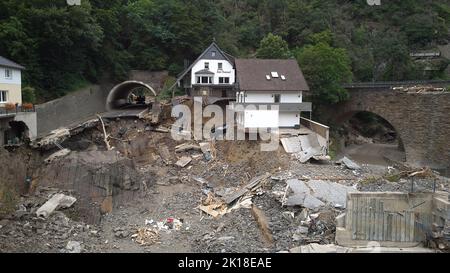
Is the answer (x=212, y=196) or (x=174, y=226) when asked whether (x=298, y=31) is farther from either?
(x=174, y=226)

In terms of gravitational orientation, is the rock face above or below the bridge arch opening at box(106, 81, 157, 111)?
below

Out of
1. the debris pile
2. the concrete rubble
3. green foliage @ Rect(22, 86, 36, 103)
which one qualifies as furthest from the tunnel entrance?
the debris pile

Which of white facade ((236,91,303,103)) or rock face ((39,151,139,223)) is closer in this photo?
rock face ((39,151,139,223))

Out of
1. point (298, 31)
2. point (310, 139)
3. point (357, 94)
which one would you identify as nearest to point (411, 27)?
point (298, 31)

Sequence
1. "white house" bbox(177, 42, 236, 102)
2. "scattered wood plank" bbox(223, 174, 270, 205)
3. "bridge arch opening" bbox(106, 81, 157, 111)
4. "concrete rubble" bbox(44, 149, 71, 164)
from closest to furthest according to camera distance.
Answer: "scattered wood plank" bbox(223, 174, 270, 205) < "concrete rubble" bbox(44, 149, 71, 164) < "white house" bbox(177, 42, 236, 102) < "bridge arch opening" bbox(106, 81, 157, 111)

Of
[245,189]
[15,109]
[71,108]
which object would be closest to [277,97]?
[245,189]

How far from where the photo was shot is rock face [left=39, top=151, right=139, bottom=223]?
2105cm

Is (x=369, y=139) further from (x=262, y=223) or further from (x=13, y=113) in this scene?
(x=13, y=113)

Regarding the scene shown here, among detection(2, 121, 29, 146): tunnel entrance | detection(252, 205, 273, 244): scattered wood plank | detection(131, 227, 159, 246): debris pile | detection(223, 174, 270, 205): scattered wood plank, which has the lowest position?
detection(131, 227, 159, 246): debris pile

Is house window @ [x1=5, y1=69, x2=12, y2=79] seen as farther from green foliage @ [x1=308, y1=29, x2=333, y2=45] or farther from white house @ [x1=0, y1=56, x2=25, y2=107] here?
green foliage @ [x1=308, y1=29, x2=333, y2=45]

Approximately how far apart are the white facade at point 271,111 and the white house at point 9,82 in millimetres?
15293

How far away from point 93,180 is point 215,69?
17.4 metres

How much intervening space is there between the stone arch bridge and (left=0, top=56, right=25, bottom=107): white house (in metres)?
28.2

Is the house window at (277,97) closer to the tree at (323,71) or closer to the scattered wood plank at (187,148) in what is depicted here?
the tree at (323,71)
